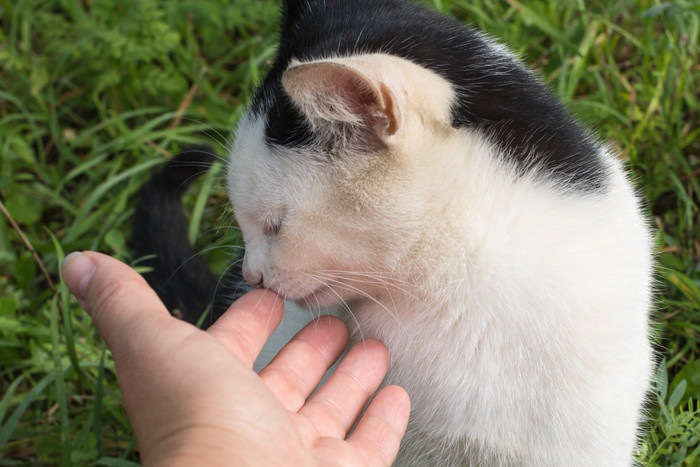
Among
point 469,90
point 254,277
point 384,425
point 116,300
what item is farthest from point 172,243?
point 469,90

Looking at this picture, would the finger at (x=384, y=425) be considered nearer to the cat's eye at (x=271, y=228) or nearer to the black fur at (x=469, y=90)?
the cat's eye at (x=271, y=228)

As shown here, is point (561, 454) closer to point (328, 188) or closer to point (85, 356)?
point (328, 188)

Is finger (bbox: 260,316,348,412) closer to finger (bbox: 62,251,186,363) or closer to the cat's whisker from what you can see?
the cat's whisker

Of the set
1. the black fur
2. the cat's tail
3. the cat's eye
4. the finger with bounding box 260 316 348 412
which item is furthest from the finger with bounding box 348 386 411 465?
the cat's tail

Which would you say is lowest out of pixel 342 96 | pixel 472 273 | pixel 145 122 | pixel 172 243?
pixel 145 122

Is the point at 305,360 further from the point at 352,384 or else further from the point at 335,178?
the point at 335,178

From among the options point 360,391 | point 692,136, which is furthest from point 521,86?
point 692,136
